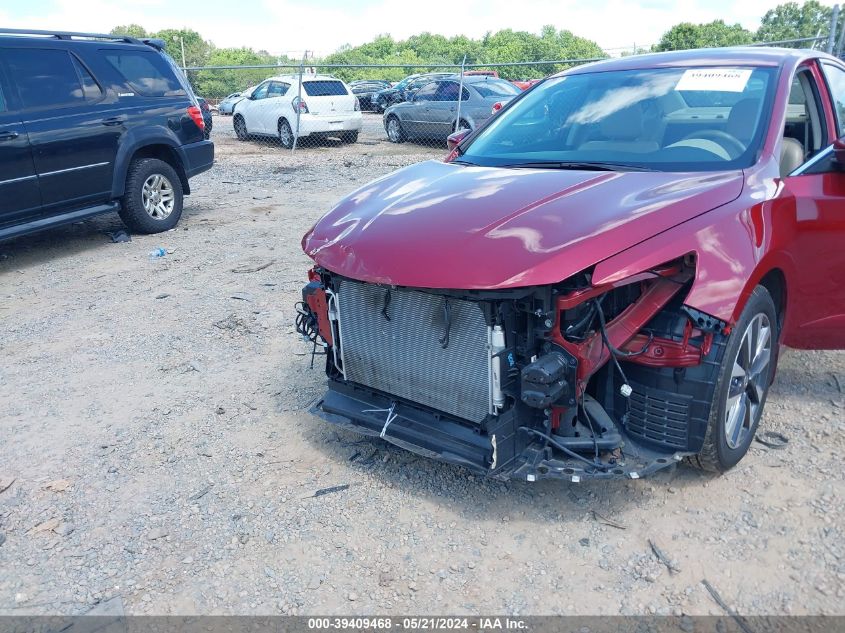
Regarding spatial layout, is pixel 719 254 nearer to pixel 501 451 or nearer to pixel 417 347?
pixel 501 451

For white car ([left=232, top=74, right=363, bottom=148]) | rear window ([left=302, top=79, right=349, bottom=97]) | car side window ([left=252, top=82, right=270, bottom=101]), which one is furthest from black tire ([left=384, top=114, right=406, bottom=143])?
car side window ([left=252, top=82, right=270, bottom=101])

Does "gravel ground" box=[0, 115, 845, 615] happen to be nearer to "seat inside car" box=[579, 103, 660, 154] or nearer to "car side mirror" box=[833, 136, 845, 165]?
"car side mirror" box=[833, 136, 845, 165]

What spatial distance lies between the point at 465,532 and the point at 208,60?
7208cm

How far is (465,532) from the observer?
3047 mm

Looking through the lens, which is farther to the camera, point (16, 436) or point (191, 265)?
point (191, 265)

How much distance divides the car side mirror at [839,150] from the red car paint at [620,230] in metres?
0.10

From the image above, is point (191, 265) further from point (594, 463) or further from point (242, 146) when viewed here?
point (242, 146)

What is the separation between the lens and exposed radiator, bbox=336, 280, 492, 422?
293cm

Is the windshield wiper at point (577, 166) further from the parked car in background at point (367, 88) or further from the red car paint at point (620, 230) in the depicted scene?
the parked car in background at point (367, 88)

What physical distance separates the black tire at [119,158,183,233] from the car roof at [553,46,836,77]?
18.7 ft

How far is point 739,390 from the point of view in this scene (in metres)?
3.13

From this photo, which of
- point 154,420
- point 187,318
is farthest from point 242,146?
point 154,420

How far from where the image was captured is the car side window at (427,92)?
1585cm

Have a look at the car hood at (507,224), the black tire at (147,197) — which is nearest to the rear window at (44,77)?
the black tire at (147,197)
